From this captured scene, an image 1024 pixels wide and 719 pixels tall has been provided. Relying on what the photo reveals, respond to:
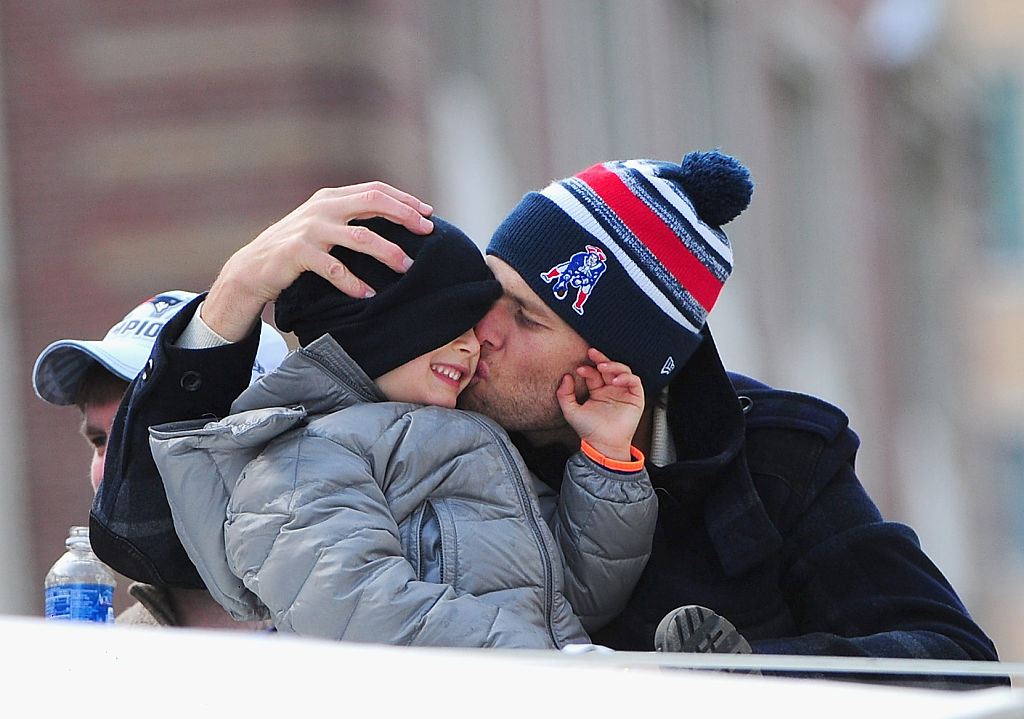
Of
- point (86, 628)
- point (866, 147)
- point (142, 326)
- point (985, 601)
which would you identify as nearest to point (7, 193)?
point (142, 326)

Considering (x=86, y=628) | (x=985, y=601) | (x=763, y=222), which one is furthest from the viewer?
(x=985, y=601)

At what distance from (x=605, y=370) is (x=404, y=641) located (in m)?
0.79

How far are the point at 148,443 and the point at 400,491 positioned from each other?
414 mm

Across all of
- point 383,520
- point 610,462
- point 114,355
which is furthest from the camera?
point 114,355

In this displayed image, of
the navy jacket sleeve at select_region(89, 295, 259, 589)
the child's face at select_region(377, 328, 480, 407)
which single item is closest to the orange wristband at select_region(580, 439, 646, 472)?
the child's face at select_region(377, 328, 480, 407)

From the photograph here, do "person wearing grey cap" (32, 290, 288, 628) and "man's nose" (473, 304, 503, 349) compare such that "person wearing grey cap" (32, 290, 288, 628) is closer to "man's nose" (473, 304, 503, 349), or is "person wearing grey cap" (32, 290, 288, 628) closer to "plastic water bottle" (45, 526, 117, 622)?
"plastic water bottle" (45, 526, 117, 622)

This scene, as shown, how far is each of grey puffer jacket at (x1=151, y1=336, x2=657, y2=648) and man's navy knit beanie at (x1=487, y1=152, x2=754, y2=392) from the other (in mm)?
339

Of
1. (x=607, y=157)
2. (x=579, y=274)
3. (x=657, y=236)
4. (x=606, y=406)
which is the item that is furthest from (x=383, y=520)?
(x=607, y=157)

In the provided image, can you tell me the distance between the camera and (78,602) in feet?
9.99

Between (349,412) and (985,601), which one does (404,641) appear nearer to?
(349,412)

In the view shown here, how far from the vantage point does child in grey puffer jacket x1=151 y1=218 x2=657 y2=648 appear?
2.31m

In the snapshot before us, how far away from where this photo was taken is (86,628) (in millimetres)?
1604

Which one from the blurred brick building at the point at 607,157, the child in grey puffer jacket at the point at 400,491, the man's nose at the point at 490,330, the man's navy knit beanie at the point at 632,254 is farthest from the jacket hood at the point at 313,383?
the blurred brick building at the point at 607,157

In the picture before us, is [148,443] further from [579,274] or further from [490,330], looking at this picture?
[579,274]
